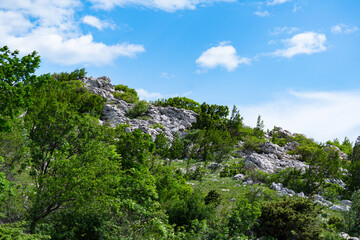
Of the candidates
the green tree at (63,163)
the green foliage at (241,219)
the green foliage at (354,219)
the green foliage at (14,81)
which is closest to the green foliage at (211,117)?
the green foliage at (354,219)

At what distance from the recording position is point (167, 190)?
51.3 feet

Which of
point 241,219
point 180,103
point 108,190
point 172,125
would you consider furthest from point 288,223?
point 180,103

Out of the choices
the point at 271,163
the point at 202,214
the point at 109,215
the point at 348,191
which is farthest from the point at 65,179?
the point at 271,163

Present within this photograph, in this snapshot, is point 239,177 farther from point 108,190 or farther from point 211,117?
point 211,117

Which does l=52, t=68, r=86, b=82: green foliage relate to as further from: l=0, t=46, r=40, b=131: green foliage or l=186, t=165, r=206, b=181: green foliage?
l=0, t=46, r=40, b=131: green foliage

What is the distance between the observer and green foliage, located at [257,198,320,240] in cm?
1582

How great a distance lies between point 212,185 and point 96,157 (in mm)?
18674

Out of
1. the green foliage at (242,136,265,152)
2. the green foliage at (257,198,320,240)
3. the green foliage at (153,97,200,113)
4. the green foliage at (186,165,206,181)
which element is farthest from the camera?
the green foliage at (153,97,200,113)

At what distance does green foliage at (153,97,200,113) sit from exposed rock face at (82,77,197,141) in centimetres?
712

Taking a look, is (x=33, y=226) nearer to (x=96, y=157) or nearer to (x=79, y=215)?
(x=79, y=215)

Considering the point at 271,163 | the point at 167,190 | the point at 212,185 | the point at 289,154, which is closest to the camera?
the point at 167,190

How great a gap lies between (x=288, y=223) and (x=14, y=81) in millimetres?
16453

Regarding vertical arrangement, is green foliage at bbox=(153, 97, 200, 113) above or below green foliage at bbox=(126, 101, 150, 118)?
above

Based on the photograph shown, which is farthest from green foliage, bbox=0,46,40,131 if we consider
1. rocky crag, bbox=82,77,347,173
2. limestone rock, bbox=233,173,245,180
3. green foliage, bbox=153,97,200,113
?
green foliage, bbox=153,97,200,113
